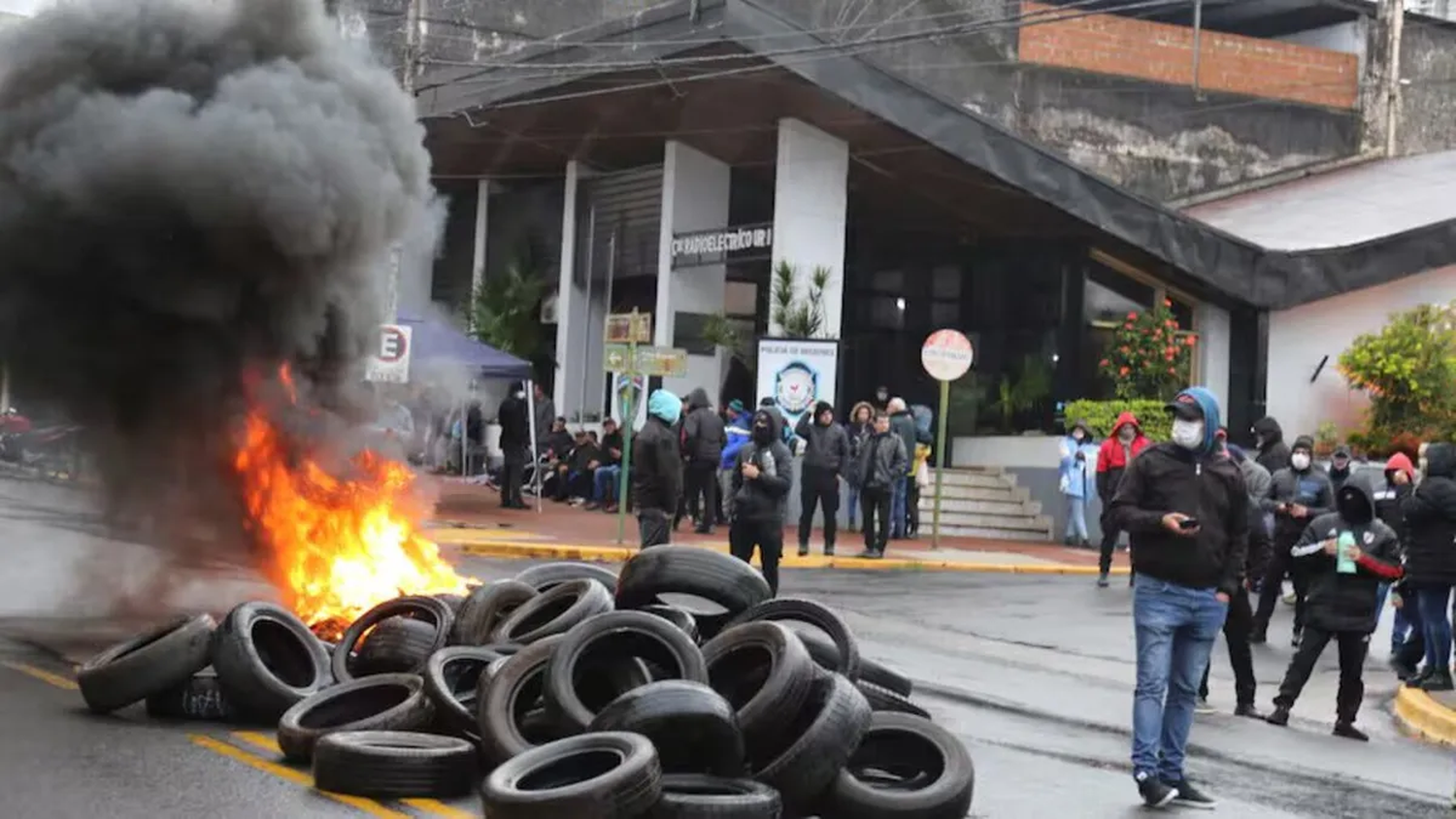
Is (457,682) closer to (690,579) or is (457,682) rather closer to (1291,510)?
(690,579)

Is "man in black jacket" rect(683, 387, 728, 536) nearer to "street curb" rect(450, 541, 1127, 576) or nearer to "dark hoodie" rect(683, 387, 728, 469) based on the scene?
"dark hoodie" rect(683, 387, 728, 469)

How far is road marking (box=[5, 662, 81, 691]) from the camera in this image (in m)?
8.74

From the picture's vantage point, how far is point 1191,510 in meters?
7.51

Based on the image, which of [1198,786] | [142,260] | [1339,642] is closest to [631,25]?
[142,260]

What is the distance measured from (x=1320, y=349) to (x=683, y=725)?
2343 cm

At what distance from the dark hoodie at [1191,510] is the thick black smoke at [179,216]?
19.9 ft

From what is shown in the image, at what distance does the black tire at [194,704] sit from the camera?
8133mm

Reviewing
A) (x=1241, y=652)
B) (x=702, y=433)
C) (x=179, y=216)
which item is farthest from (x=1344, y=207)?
(x=179, y=216)

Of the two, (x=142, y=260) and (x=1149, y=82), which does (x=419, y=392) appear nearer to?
(x=142, y=260)

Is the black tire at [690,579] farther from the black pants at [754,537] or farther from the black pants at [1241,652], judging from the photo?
the black pants at [754,537]

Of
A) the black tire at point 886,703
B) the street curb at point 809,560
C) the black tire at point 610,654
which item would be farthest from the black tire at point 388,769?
the street curb at point 809,560

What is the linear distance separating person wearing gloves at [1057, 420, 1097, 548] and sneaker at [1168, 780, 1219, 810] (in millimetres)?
15215

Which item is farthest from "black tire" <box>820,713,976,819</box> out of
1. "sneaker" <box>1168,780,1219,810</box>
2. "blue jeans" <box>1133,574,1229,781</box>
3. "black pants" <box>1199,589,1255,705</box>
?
"black pants" <box>1199,589,1255,705</box>

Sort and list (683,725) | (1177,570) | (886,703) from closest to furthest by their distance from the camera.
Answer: (683,725) < (1177,570) < (886,703)
